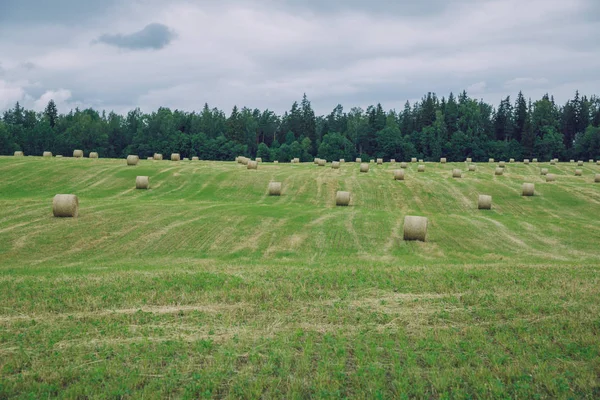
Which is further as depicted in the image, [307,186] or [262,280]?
[307,186]

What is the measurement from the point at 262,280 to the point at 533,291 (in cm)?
814

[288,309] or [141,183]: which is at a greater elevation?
[141,183]

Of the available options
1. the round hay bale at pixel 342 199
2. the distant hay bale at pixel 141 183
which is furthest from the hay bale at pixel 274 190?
the distant hay bale at pixel 141 183

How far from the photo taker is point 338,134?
156500mm

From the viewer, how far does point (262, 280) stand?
15.5m

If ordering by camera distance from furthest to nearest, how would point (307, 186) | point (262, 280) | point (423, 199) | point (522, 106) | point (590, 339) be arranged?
1. point (522, 106)
2. point (307, 186)
3. point (423, 199)
4. point (262, 280)
5. point (590, 339)

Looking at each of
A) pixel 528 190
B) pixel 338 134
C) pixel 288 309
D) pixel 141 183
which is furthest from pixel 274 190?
pixel 338 134

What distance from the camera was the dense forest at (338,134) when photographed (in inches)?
5709

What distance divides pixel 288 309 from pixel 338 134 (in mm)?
146340

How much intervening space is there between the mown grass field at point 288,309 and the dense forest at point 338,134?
11714cm

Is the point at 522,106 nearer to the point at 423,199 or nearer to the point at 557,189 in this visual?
the point at 557,189

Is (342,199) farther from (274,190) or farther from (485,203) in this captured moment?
(485,203)

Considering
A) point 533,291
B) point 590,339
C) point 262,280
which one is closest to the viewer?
point 590,339

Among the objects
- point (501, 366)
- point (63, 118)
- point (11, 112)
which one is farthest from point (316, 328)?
point (11, 112)
